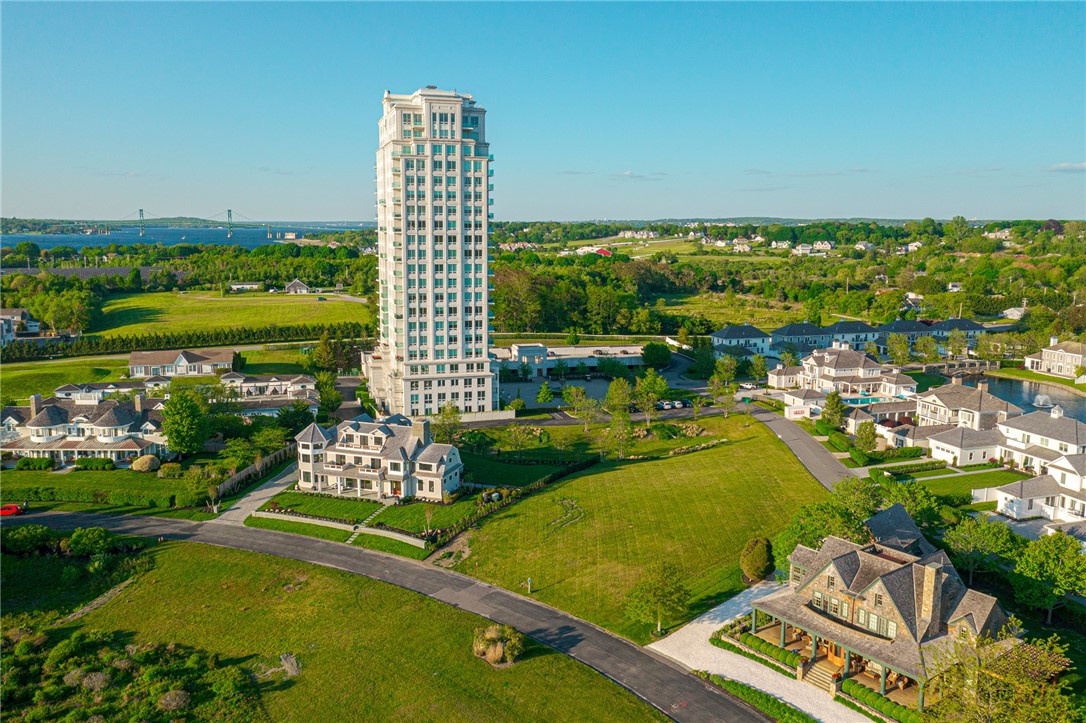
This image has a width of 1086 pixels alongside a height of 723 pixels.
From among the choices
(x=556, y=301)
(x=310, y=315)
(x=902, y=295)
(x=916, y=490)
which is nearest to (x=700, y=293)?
(x=902, y=295)

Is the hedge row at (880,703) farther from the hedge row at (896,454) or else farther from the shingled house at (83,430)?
the shingled house at (83,430)

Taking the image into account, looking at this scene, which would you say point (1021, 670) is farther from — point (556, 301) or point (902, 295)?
point (902, 295)

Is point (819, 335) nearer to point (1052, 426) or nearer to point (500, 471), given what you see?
point (1052, 426)

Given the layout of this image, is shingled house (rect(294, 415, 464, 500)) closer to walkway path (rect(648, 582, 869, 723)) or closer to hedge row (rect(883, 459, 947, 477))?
walkway path (rect(648, 582, 869, 723))

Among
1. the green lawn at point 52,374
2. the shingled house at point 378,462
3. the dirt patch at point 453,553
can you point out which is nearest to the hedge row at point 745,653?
the dirt patch at point 453,553

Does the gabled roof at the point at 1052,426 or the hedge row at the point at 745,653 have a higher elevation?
the gabled roof at the point at 1052,426

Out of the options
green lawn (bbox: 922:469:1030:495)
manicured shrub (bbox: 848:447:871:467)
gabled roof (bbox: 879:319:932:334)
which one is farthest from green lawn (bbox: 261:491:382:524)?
gabled roof (bbox: 879:319:932:334)
